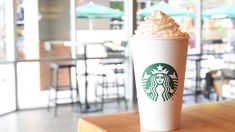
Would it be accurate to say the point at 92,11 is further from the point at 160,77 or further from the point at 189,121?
the point at 160,77

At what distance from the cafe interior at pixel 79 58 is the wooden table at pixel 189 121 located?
3812 mm

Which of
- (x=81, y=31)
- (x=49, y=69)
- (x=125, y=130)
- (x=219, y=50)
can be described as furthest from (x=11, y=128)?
(x=219, y=50)

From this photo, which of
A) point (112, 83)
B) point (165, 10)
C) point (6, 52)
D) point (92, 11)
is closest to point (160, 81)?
point (6, 52)

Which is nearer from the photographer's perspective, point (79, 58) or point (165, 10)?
point (79, 58)

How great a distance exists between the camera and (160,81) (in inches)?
46.6

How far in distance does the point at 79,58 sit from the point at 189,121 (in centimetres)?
543

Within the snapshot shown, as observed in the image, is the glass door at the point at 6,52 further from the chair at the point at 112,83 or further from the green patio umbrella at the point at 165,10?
the green patio umbrella at the point at 165,10

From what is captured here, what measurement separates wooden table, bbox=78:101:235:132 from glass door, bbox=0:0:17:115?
5046mm

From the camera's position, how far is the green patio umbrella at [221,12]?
783 cm

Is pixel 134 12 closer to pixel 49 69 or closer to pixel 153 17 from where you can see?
pixel 49 69

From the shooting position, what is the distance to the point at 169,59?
118 cm

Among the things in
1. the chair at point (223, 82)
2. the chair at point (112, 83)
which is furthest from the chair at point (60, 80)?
the chair at point (223, 82)

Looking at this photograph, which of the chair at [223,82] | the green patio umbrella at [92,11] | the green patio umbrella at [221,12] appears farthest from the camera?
the green patio umbrella at [221,12]

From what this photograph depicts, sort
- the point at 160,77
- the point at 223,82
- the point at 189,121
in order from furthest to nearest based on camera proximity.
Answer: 1. the point at 223,82
2. the point at 189,121
3. the point at 160,77
